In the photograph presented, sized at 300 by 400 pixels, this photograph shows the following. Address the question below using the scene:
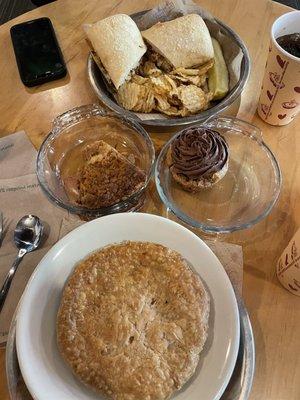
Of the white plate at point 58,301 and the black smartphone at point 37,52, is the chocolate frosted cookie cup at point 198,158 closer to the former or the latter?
the white plate at point 58,301

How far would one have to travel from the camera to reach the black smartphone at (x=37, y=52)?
4.01 ft

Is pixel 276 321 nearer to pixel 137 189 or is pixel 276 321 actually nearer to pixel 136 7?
pixel 137 189

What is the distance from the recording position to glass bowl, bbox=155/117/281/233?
104 cm

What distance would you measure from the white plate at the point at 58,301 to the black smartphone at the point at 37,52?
0.57m

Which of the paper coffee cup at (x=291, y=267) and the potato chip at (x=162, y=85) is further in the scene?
the potato chip at (x=162, y=85)

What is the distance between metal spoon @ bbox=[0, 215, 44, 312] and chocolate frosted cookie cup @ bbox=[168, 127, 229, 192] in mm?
368

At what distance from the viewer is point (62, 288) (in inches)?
33.3

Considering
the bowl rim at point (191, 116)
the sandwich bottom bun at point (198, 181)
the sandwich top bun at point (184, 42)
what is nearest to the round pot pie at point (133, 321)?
the sandwich bottom bun at point (198, 181)

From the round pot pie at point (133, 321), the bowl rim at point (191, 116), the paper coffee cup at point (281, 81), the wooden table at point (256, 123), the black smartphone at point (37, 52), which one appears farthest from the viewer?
the black smartphone at point (37, 52)

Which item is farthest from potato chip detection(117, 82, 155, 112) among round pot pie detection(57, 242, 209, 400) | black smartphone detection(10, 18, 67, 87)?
round pot pie detection(57, 242, 209, 400)

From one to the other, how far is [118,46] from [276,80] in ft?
1.48

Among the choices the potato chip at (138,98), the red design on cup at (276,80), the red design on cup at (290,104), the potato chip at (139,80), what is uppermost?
the red design on cup at (276,80)

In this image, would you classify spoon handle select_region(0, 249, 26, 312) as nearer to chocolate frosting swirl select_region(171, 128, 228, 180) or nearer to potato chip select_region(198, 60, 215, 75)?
chocolate frosting swirl select_region(171, 128, 228, 180)

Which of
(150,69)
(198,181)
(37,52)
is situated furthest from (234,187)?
(37,52)
